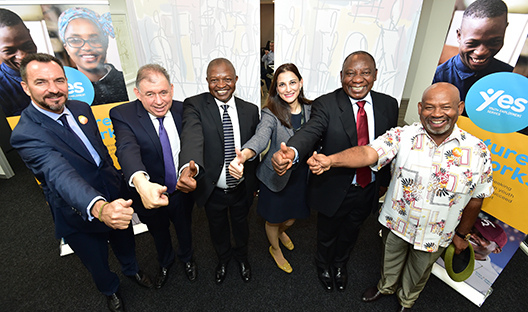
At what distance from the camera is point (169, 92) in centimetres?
170

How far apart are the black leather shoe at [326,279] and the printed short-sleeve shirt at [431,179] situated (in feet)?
2.65

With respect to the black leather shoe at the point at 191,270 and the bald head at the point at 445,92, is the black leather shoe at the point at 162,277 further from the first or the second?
the bald head at the point at 445,92

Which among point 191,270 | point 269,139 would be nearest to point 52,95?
point 269,139

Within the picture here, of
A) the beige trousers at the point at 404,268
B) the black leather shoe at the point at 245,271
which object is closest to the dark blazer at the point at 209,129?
the black leather shoe at the point at 245,271

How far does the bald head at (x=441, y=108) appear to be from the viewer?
4.33ft

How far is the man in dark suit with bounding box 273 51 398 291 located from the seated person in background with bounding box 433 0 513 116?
1.88ft

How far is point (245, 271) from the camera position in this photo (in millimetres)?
2238

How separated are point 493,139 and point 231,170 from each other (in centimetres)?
180

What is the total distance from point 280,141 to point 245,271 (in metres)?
1.28

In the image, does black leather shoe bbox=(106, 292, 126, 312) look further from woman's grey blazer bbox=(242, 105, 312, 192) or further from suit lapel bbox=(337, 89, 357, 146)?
suit lapel bbox=(337, 89, 357, 146)

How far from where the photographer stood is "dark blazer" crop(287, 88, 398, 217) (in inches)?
62.7

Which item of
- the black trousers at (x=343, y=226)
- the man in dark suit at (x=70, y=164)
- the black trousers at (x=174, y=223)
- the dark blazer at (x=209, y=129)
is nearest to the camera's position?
the man in dark suit at (x=70, y=164)

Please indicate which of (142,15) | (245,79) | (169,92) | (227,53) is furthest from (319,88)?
(142,15)

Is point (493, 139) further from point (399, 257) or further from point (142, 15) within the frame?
point (142, 15)
